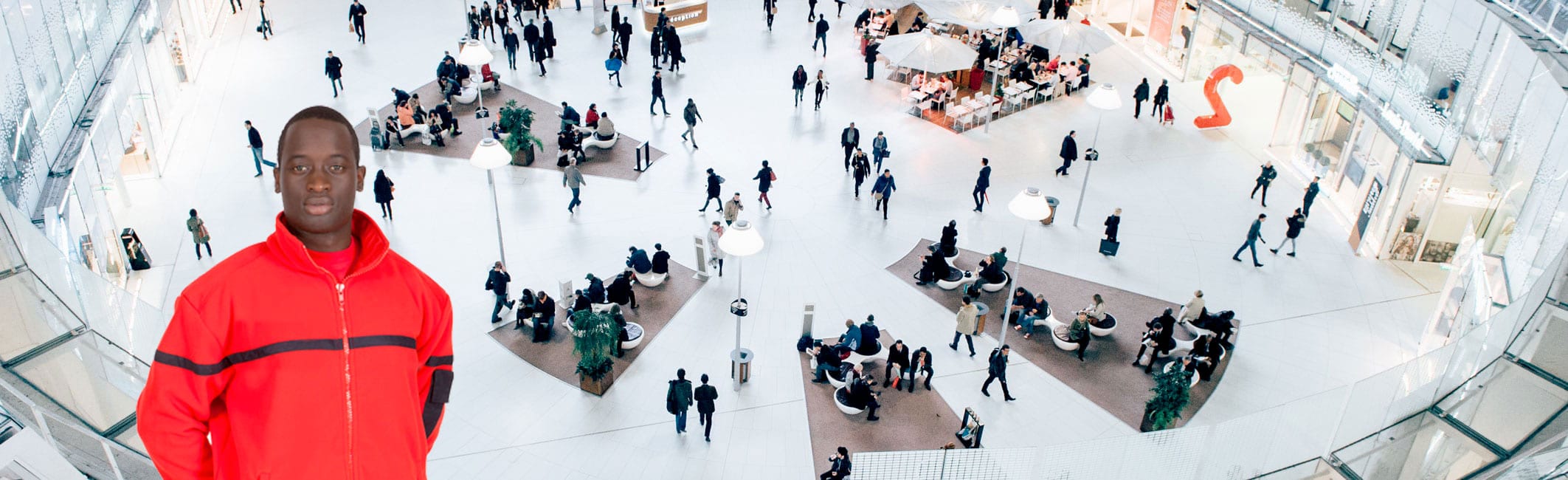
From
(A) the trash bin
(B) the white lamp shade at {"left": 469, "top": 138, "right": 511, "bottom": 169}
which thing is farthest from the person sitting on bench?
(B) the white lamp shade at {"left": 469, "top": 138, "right": 511, "bottom": 169}

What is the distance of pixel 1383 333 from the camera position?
640 inches

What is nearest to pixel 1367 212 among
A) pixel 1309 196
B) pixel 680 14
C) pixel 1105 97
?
pixel 1309 196

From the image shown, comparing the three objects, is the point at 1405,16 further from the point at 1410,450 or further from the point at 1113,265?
the point at 1410,450

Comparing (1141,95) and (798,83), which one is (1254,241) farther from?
(798,83)

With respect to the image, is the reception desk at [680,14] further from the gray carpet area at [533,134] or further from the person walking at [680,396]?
the person walking at [680,396]

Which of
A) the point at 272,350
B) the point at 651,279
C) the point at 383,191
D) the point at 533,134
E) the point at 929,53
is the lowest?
the point at 651,279

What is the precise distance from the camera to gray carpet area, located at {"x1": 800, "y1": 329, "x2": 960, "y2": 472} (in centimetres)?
1341

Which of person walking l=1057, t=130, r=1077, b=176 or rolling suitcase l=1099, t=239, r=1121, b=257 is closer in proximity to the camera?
rolling suitcase l=1099, t=239, r=1121, b=257

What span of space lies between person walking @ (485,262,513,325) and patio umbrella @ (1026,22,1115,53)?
46.1 ft

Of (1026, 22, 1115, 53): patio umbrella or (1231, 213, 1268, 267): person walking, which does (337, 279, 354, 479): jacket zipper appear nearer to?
(1231, 213, 1268, 267): person walking

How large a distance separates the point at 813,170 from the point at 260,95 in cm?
1258

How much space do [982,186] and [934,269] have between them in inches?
113

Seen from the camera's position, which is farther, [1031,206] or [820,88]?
[820,88]

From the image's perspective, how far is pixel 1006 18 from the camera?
24.0 meters
